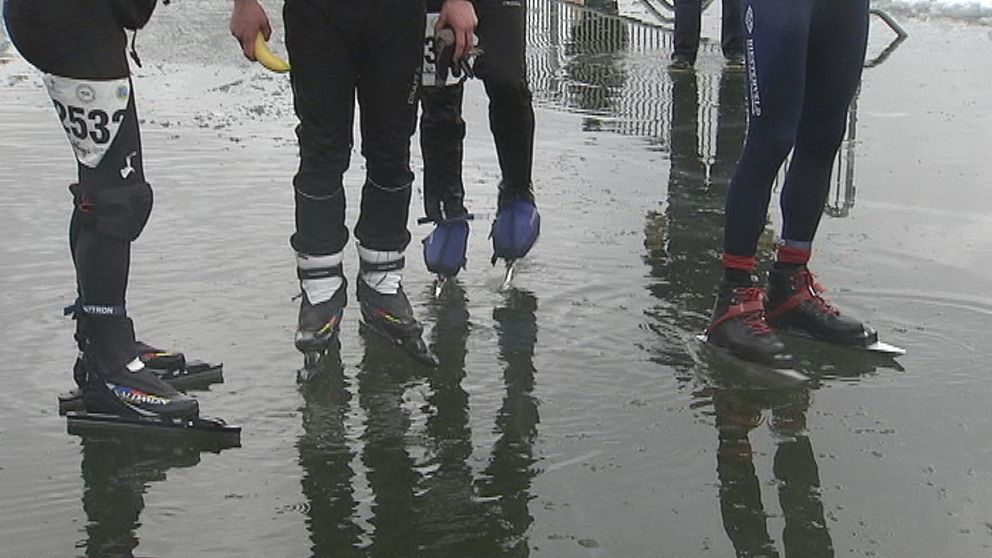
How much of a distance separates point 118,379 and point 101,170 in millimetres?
598

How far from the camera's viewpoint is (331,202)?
4457 mm

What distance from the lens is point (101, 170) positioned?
155 inches

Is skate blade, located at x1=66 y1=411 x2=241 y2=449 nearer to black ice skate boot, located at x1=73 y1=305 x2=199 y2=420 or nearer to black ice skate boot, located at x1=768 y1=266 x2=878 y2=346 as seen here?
black ice skate boot, located at x1=73 y1=305 x2=199 y2=420

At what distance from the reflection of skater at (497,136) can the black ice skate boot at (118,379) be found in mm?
1518

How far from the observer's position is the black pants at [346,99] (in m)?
4.32

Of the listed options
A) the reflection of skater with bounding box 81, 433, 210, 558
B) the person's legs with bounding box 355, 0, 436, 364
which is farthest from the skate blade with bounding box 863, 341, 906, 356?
the reflection of skater with bounding box 81, 433, 210, 558

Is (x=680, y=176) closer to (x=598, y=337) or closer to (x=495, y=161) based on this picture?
(x=495, y=161)

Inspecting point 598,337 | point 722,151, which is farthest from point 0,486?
point 722,151

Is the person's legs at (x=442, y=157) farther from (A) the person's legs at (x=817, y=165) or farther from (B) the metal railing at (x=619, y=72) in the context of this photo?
(B) the metal railing at (x=619, y=72)

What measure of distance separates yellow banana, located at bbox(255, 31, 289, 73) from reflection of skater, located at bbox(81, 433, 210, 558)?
1.16 meters

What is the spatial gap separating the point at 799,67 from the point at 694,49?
22.3 ft

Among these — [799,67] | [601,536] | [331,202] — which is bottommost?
[601,536]

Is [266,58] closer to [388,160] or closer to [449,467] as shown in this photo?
[388,160]

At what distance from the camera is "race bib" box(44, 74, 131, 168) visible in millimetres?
3861
